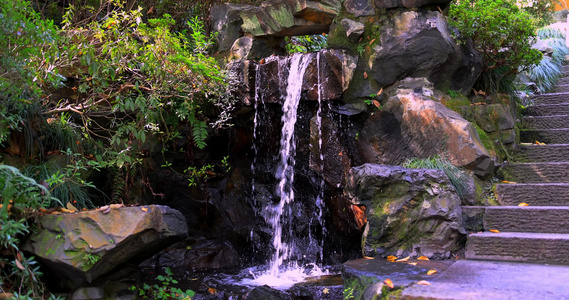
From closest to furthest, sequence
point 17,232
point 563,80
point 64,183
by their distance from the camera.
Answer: point 17,232
point 64,183
point 563,80

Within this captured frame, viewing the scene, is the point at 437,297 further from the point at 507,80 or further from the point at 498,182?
the point at 507,80

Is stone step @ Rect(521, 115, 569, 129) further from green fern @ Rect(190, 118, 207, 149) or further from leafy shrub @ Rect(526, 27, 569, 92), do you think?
green fern @ Rect(190, 118, 207, 149)

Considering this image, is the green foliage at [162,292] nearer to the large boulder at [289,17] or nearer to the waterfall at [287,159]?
the waterfall at [287,159]

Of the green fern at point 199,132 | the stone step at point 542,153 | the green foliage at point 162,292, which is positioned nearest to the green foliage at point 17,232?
the green foliage at point 162,292

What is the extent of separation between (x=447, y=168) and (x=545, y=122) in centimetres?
254

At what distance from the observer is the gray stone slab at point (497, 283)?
102 inches

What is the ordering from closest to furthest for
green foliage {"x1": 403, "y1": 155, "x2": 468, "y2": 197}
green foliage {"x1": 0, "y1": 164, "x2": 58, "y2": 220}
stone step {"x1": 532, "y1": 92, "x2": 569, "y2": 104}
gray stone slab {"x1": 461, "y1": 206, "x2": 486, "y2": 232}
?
green foliage {"x1": 0, "y1": 164, "x2": 58, "y2": 220} < gray stone slab {"x1": 461, "y1": 206, "x2": 486, "y2": 232} < green foliage {"x1": 403, "y1": 155, "x2": 468, "y2": 197} < stone step {"x1": 532, "y1": 92, "x2": 569, "y2": 104}

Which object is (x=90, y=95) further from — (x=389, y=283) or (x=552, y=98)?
(x=552, y=98)

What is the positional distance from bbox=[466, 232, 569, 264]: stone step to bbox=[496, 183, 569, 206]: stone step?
687mm

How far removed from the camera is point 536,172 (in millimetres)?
4840

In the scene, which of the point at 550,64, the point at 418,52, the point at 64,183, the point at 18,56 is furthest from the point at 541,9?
the point at 18,56

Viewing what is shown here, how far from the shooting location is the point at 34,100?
421 cm

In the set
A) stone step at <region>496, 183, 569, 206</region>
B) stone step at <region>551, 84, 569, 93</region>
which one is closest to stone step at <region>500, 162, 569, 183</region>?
stone step at <region>496, 183, 569, 206</region>

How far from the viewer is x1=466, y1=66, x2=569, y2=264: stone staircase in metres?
3.54
